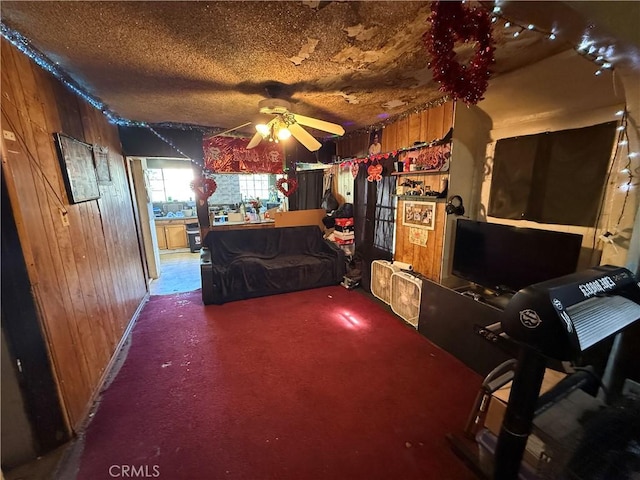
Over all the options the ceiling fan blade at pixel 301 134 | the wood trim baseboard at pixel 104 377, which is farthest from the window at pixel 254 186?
the ceiling fan blade at pixel 301 134

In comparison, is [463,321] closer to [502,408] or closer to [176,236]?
[502,408]

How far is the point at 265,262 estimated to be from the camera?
3729 mm

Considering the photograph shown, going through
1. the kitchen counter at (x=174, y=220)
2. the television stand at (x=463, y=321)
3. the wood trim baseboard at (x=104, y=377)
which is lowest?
the wood trim baseboard at (x=104, y=377)

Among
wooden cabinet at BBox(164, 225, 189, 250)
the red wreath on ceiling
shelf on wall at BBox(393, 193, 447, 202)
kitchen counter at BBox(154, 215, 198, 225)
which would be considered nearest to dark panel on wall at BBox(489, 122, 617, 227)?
shelf on wall at BBox(393, 193, 447, 202)

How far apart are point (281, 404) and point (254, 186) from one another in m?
6.60

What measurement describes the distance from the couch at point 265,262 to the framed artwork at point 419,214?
1.23 m

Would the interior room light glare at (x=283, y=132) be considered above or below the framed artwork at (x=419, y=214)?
above

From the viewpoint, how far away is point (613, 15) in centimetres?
92

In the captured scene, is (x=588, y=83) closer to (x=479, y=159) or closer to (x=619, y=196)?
(x=619, y=196)

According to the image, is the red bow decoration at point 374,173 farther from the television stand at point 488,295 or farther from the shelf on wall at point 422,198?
the television stand at point 488,295

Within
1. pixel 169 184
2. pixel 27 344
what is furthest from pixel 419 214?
pixel 169 184

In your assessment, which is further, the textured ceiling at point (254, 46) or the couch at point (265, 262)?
the couch at point (265, 262)

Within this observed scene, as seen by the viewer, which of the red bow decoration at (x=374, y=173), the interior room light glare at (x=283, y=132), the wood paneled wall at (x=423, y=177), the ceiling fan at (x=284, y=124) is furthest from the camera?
the red bow decoration at (x=374, y=173)

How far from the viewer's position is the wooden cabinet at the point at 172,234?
598cm
